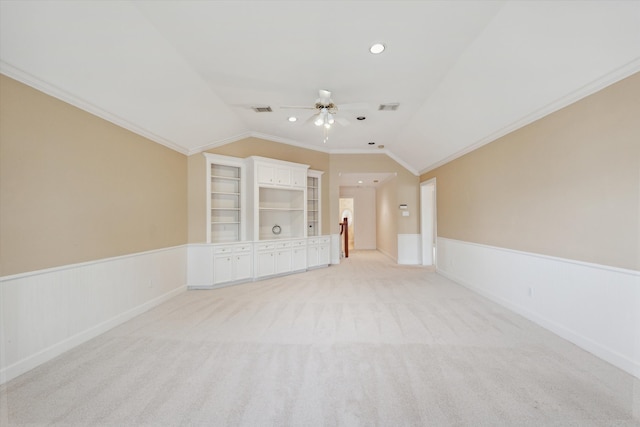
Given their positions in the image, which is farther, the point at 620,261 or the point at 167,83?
the point at 167,83

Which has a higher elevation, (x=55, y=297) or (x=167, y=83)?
(x=167, y=83)

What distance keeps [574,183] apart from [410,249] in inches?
195

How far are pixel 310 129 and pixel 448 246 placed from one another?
3.95m

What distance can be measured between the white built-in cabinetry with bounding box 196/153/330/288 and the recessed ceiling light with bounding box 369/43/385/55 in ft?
10.5

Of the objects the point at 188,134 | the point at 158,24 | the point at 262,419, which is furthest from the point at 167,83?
the point at 262,419

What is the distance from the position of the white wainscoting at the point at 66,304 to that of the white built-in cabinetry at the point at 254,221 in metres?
1.25

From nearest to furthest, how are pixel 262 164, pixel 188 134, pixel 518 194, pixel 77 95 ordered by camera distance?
pixel 77 95 → pixel 518 194 → pixel 188 134 → pixel 262 164

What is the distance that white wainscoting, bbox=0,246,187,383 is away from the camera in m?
2.18

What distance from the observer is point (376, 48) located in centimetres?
292

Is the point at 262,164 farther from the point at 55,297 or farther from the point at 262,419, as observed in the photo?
the point at 262,419

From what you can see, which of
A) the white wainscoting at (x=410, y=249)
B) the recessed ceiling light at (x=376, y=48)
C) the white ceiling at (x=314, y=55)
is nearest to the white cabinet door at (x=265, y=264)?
the white ceiling at (x=314, y=55)

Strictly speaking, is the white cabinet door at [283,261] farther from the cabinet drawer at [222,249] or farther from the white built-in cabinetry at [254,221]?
the cabinet drawer at [222,249]

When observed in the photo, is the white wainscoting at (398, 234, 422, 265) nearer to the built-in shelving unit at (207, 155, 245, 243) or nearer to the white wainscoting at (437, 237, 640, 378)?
the white wainscoting at (437, 237, 640, 378)

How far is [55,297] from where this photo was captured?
8.36 feet
